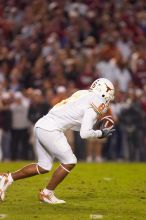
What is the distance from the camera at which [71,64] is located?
18.3m

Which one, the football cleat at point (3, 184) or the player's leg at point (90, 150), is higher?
the football cleat at point (3, 184)

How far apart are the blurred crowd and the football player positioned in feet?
23.8

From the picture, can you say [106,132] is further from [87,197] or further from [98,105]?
[87,197]

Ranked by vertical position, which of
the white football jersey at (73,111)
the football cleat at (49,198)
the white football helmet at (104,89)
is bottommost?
the football cleat at (49,198)

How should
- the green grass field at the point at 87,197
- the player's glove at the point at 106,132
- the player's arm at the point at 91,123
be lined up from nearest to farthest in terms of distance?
the green grass field at the point at 87,197, the player's arm at the point at 91,123, the player's glove at the point at 106,132

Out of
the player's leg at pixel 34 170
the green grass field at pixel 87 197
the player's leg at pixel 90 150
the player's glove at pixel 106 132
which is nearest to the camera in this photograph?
the green grass field at pixel 87 197

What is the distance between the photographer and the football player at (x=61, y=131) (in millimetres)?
9414

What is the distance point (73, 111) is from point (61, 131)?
296 mm

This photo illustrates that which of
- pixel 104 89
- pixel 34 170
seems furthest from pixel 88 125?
pixel 34 170

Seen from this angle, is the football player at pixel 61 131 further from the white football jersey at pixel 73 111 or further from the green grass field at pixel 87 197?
the green grass field at pixel 87 197

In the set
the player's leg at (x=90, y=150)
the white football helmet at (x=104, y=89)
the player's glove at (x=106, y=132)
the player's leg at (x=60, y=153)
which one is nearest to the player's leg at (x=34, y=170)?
the player's leg at (x=60, y=153)

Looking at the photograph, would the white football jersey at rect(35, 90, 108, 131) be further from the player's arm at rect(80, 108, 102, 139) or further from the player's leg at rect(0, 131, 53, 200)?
the player's leg at rect(0, 131, 53, 200)

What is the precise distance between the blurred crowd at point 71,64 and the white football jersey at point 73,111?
7216 mm

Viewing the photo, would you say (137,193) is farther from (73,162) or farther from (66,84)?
(66,84)
